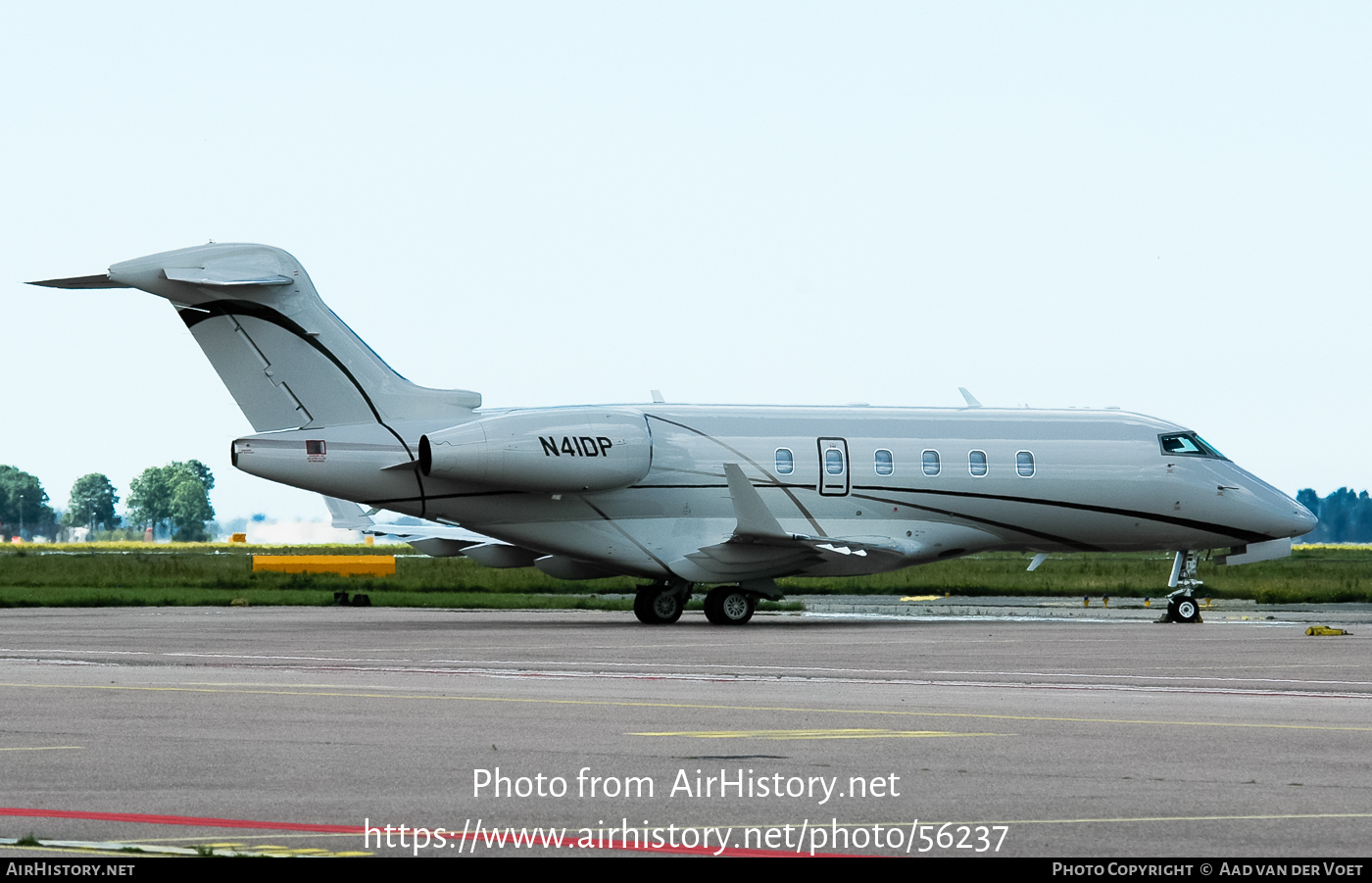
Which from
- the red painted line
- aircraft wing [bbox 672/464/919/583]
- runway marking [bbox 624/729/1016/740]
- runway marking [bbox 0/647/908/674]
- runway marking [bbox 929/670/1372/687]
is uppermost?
aircraft wing [bbox 672/464/919/583]

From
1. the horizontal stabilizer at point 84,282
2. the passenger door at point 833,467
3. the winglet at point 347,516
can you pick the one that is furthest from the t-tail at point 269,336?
the passenger door at point 833,467

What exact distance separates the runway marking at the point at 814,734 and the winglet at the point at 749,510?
1761cm

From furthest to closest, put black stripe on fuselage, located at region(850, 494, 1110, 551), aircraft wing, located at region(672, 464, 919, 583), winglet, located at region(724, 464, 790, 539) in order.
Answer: black stripe on fuselage, located at region(850, 494, 1110, 551) → aircraft wing, located at region(672, 464, 919, 583) → winglet, located at region(724, 464, 790, 539)

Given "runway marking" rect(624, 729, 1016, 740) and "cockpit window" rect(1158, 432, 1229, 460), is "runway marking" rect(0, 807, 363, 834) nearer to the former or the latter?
"runway marking" rect(624, 729, 1016, 740)

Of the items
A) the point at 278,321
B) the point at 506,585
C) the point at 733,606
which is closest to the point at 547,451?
the point at 733,606

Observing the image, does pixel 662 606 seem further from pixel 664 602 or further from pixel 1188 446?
pixel 1188 446

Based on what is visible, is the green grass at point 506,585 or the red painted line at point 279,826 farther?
the green grass at point 506,585

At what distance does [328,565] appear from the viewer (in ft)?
204

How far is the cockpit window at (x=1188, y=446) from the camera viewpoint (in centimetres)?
3531

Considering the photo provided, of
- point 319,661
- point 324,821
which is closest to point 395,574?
point 319,661

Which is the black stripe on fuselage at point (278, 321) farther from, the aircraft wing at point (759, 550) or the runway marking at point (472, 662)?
the runway marking at point (472, 662)

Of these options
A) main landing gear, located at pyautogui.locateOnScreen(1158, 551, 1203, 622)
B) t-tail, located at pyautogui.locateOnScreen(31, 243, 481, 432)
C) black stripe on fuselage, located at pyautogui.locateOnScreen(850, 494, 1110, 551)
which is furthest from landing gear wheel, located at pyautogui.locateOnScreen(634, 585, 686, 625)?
main landing gear, located at pyautogui.locateOnScreen(1158, 551, 1203, 622)

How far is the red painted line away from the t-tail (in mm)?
22152

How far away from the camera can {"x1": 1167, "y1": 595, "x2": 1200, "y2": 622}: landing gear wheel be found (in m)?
32.7
